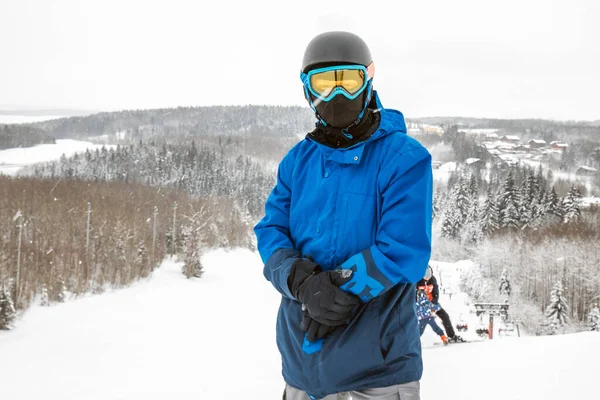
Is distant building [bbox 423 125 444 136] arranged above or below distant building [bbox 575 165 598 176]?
above

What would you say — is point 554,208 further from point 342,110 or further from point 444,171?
point 342,110

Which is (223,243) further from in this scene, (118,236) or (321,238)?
(321,238)

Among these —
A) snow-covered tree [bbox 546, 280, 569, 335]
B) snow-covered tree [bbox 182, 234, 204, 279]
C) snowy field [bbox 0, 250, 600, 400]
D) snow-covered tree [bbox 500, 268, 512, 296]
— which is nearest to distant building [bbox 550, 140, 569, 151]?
snow-covered tree [bbox 500, 268, 512, 296]

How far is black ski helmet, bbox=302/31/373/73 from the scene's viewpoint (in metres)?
1.75

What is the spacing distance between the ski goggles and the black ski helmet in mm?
28

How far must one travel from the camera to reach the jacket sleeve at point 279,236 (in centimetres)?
170

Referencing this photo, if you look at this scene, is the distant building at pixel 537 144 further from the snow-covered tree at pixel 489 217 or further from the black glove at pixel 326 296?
the black glove at pixel 326 296

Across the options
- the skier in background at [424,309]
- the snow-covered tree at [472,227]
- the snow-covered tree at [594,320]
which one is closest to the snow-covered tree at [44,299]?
the skier in background at [424,309]

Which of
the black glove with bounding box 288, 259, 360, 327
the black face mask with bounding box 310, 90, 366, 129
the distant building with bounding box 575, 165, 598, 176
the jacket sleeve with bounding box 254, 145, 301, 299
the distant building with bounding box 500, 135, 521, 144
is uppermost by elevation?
the distant building with bounding box 500, 135, 521, 144

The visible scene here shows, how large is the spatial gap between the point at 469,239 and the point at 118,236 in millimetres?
48697

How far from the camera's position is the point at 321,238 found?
1709 millimetres

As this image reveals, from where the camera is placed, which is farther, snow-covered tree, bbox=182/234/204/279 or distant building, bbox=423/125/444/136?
distant building, bbox=423/125/444/136

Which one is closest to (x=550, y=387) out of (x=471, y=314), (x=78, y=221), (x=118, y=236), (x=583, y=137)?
(x=118, y=236)

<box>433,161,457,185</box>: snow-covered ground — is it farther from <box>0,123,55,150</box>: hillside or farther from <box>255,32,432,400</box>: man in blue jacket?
<box>255,32,432,400</box>: man in blue jacket
